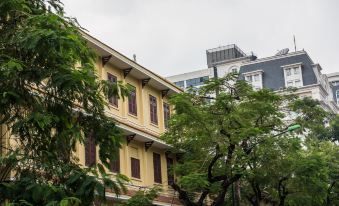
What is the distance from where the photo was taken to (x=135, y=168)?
26547 mm

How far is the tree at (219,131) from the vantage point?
21719 mm

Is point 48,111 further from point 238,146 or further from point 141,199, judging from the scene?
point 238,146

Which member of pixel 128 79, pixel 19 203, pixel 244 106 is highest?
pixel 128 79

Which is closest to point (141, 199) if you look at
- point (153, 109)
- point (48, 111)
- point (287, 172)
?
point (287, 172)

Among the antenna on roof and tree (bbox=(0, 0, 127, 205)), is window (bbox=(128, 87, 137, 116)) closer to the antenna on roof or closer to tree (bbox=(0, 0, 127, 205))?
tree (bbox=(0, 0, 127, 205))

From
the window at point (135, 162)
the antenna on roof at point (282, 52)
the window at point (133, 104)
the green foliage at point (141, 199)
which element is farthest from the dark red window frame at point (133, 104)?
the antenna on roof at point (282, 52)

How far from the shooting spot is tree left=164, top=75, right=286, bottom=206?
21.7 metres

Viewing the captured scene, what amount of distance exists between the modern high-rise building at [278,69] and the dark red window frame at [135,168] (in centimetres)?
4622

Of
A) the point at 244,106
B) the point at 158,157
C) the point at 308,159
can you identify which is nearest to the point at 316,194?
the point at 308,159

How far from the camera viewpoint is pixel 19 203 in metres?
10.5

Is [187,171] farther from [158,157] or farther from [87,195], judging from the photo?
[87,195]

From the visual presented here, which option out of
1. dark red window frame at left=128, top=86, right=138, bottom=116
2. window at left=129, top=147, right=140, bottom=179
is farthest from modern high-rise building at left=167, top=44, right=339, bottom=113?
window at left=129, top=147, right=140, bottom=179

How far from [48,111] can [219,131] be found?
35.9 ft

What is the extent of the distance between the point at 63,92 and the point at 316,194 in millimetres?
15973
